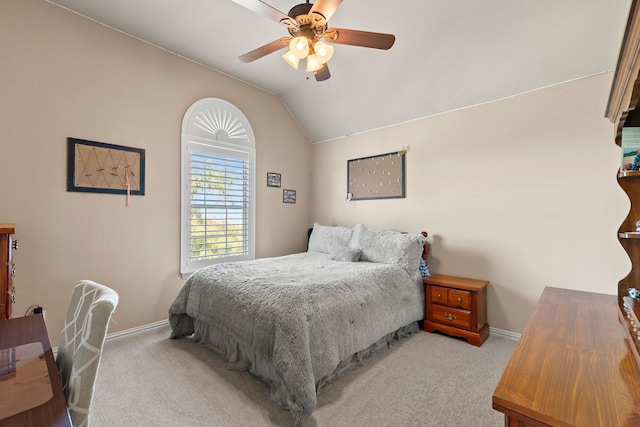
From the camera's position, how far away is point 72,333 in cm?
112

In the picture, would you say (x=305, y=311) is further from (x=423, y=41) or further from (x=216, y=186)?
(x=423, y=41)

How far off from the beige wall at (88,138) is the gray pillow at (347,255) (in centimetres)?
184

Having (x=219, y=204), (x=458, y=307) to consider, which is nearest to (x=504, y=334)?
(x=458, y=307)

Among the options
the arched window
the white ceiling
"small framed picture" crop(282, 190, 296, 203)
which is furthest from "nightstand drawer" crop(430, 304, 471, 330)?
"small framed picture" crop(282, 190, 296, 203)

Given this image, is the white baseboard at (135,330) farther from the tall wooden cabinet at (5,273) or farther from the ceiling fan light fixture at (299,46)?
the ceiling fan light fixture at (299,46)

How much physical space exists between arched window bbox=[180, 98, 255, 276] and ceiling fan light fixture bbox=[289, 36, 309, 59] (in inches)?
72.7

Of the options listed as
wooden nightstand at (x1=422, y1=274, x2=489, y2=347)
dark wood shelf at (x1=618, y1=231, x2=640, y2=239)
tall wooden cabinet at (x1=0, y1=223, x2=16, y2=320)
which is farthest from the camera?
wooden nightstand at (x1=422, y1=274, x2=489, y2=347)

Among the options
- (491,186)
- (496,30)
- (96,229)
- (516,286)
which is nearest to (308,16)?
(496,30)

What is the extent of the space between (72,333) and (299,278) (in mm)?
1517

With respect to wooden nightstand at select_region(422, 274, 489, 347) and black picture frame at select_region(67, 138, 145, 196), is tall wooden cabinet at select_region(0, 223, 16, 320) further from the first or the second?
wooden nightstand at select_region(422, 274, 489, 347)

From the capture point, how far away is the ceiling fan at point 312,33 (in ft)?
5.79

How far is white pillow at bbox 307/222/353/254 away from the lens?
3.67 metres

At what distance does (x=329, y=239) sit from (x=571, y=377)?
3064 millimetres

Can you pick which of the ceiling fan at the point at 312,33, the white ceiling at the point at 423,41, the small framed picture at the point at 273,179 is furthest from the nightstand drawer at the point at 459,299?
the small framed picture at the point at 273,179
